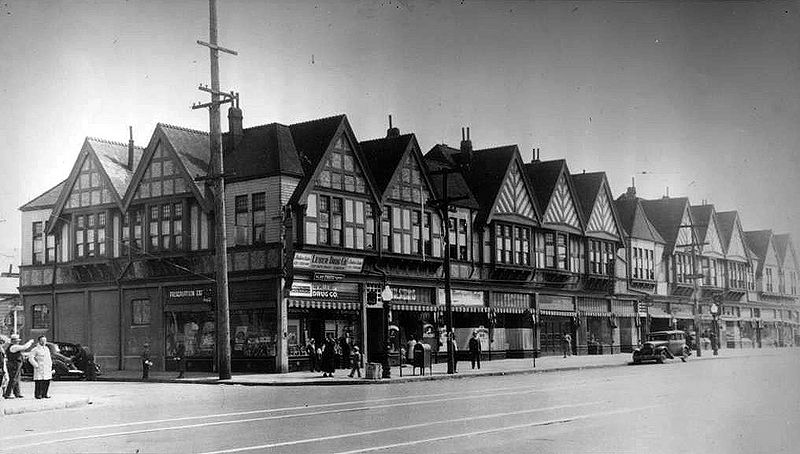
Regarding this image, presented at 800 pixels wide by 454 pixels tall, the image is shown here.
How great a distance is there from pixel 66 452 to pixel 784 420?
11711 millimetres

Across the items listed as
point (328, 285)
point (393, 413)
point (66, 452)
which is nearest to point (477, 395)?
point (393, 413)

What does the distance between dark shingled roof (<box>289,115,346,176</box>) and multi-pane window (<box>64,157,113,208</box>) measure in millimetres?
10325

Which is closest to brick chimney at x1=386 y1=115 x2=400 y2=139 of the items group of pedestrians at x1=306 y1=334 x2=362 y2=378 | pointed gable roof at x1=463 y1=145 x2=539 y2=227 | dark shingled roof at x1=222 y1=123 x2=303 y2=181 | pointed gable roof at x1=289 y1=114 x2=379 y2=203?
pointed gable roof at x1=463 y1=145 x2=539 y2=227

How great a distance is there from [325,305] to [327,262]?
6.16 feet

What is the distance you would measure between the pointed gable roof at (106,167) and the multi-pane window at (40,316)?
13.7ft

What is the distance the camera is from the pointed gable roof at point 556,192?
56150 millimetres

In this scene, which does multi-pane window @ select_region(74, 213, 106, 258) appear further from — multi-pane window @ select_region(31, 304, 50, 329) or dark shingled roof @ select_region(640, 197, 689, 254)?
dark shingled roof @ select_region(640, 197, 689, 254)

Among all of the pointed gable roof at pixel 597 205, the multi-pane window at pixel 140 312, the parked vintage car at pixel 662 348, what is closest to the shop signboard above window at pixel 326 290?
the multi-pane window at pixel 140 312

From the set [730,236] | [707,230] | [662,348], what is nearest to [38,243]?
[662,348]

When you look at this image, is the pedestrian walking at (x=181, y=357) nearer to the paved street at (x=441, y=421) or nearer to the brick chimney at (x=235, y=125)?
the brick chimney at (x=235, y=125)

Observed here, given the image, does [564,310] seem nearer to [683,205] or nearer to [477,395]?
[683,205]

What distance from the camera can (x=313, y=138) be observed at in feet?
138

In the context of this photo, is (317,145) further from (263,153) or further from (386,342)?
(386,342)

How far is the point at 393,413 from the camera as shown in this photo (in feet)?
61.2
